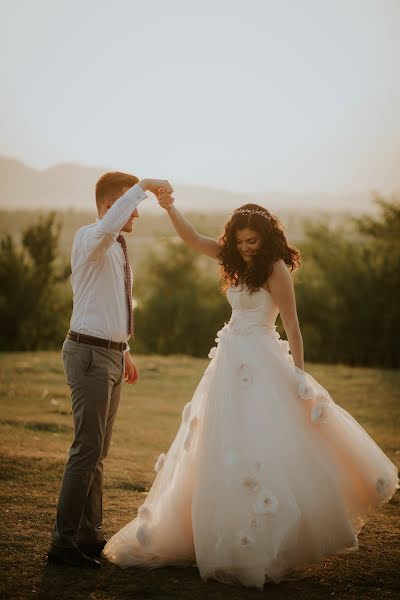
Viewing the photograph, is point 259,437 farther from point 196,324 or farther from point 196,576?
point 196,324

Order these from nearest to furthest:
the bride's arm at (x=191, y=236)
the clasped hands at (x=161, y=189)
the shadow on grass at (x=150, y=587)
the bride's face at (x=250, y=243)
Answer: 1. the shadow on grass at (x=150, y=587)
2. the clasped hands at (x=161, y=189)
3. the bride's face at (x=250, y=243)
4. the bride's arm at (x=191, y=236)

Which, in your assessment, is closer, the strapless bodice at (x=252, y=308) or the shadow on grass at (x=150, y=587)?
A: the shadow on grass at (x=150, y=587)

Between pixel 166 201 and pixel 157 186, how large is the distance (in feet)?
0.95

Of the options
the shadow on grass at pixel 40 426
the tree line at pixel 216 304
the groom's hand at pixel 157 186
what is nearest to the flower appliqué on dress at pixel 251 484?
the groom's hand at pixel 157 186

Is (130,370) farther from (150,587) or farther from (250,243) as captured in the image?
(150,587)

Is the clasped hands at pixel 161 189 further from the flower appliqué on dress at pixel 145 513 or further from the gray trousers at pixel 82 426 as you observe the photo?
the flower appliqué on dress at pixel 145 513

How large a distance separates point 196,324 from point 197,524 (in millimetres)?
22044

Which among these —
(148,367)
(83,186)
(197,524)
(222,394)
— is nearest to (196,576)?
(197,524)

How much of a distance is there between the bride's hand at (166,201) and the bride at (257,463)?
21 mm

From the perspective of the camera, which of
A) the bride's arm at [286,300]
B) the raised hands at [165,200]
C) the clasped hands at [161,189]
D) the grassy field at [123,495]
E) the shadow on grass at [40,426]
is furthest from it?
the shadow on grass at [40,426]

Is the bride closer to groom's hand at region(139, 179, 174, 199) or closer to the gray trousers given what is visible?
groom's hand at region(139, 179, 174, 199)

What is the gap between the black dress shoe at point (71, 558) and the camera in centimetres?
408

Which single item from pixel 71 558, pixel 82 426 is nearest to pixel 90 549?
pixel 71 558

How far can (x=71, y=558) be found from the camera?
408 cm
